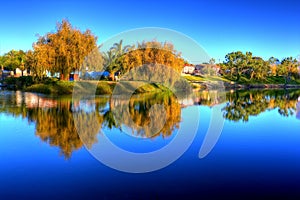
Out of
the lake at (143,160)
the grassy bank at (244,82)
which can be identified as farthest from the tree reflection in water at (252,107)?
the grassy bank at (244,82)

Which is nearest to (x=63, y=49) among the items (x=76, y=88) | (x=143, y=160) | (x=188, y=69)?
(x=76, y=88)

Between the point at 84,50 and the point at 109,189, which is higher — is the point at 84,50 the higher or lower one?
the higher one

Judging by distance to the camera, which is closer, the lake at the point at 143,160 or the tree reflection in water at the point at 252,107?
the lake at the point at 143,160

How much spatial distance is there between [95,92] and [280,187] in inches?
1180

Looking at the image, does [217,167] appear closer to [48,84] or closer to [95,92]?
[95,92]

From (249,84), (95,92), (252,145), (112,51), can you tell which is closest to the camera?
(252,145)

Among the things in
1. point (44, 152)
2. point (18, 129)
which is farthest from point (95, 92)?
point (44, 152)

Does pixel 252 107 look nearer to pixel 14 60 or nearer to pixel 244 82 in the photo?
pixel 14 60

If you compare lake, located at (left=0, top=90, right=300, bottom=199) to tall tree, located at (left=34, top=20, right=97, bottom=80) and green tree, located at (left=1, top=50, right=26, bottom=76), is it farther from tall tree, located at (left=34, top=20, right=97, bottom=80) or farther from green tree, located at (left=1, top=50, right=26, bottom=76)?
green tree, located at (left=1, top=50, right=26, bottom=76)

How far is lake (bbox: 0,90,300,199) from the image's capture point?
5912 millimetres

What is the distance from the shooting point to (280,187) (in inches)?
244

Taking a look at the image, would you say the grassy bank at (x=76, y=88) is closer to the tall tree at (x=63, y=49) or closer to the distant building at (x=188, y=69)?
the tall tree at (x=63, y=49)

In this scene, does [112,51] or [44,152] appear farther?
[112,51]

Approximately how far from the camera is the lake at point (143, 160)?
591 cm
